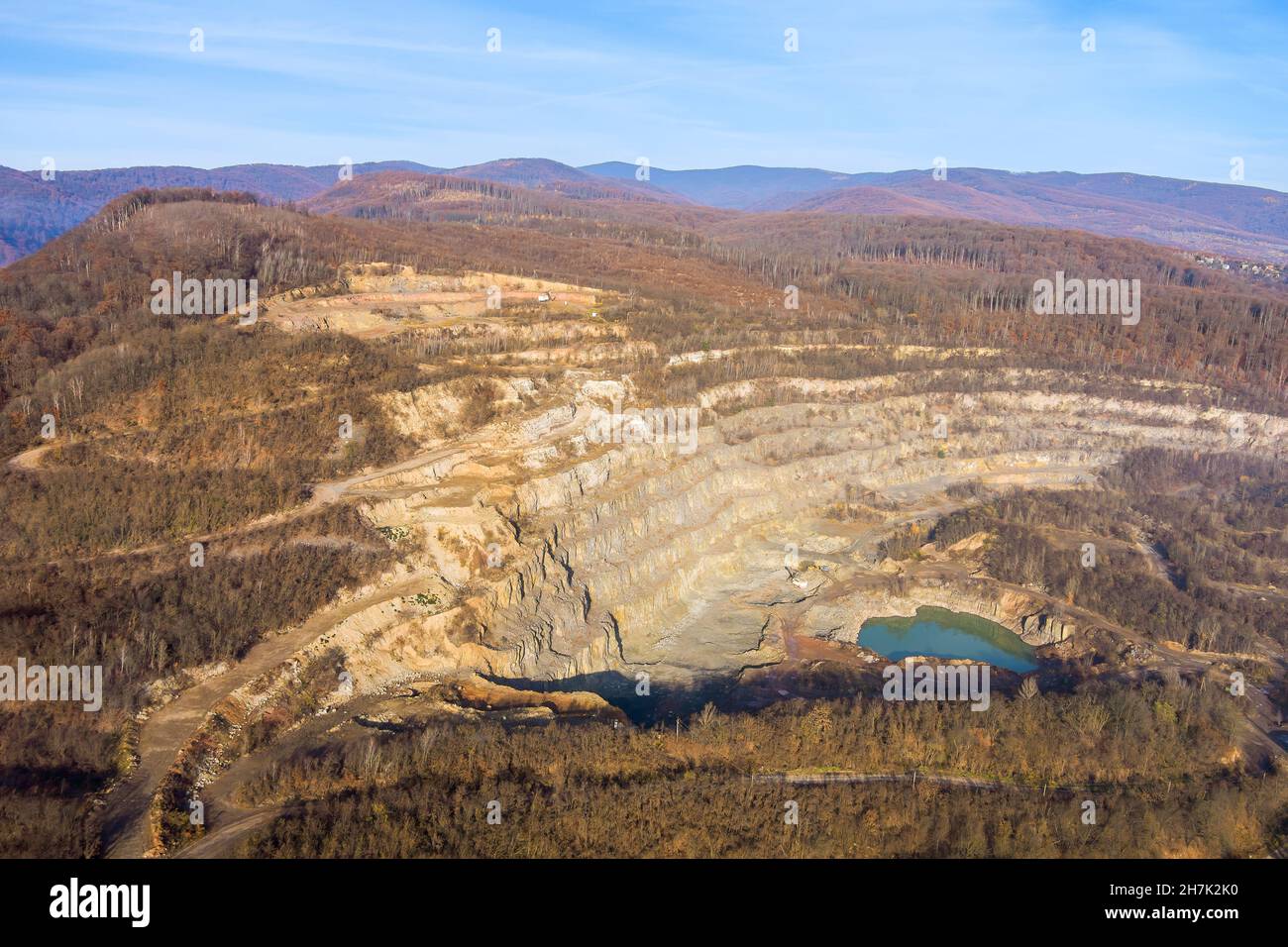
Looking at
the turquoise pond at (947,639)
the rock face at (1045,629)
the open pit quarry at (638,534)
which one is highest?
the open pit quarry at (638,534)

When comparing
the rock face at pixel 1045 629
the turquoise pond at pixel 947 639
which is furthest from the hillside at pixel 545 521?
the turquoise pond at pixel 947 639

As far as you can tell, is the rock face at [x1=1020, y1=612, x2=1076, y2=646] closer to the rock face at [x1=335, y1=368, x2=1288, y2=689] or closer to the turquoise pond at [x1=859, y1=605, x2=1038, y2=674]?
the rock face at [x1=335, y1=368, x2=1288, y2=689]

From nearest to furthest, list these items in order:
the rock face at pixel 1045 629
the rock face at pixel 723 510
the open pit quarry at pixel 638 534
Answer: the open pit quarry at pixel 638 534 → the rock face at pixel 723 510 → the rock face at pixel 1045 629

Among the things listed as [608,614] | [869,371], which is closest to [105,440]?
[608,614]

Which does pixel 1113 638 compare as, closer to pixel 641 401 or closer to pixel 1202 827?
pixel 1202 827

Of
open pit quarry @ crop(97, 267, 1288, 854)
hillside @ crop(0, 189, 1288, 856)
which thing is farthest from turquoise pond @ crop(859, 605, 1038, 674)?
hillside @ crop(0, 189, 1288, 856)

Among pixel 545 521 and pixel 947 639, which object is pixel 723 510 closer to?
pixel 545 521

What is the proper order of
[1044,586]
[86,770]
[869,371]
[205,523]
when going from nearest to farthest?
[86,770], [205,523], [1044,586], [869,371]

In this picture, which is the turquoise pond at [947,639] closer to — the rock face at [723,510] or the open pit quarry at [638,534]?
the open pit quarry at [638,534]
